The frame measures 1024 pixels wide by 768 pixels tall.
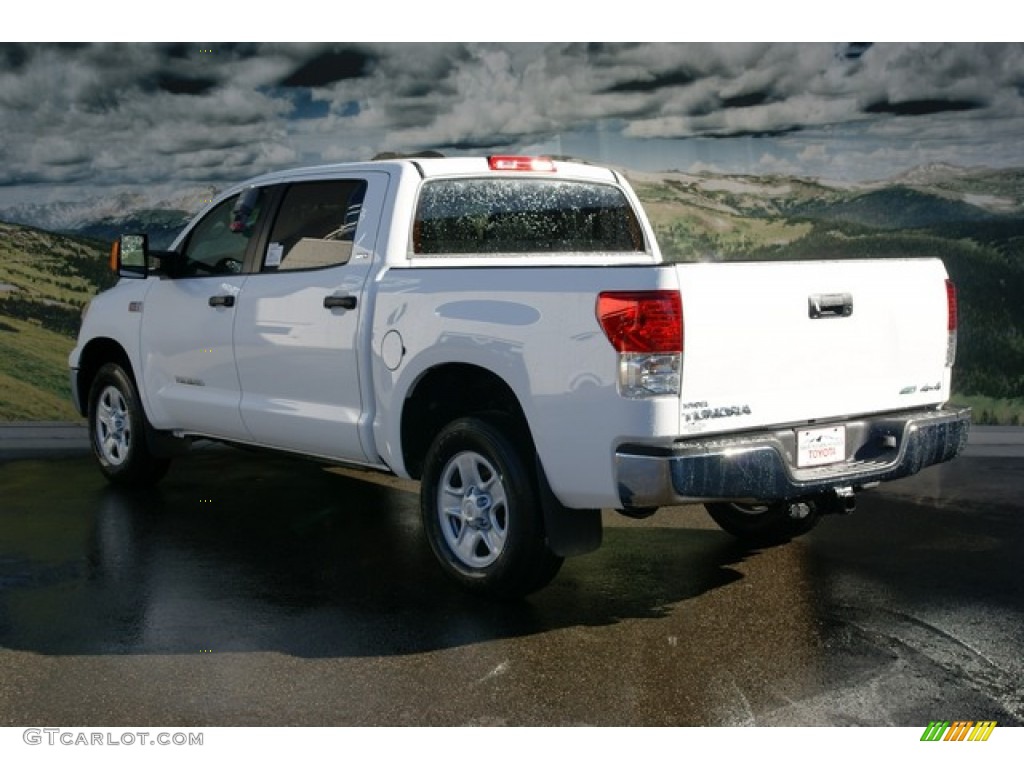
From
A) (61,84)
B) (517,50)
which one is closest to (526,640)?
(517,50)

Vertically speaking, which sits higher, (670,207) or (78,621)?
(670,207)

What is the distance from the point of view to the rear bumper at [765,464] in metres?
5.16

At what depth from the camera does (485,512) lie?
5992 mm

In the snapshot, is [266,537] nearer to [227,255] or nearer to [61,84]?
[227,255]

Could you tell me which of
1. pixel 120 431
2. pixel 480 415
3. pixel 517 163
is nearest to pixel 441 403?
pixel 480 415

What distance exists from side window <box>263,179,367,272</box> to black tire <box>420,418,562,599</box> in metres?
1.26

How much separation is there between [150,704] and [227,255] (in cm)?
356

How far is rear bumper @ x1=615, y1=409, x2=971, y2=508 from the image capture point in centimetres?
516

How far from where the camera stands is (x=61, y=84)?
43.1ft

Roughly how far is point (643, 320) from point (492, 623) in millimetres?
1479
